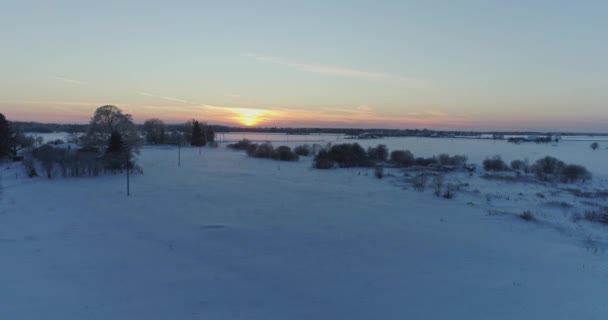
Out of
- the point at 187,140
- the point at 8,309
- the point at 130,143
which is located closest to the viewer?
the point at 8,309

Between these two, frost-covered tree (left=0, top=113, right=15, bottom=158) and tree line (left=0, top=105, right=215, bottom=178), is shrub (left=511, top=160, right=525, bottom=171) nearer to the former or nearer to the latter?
tree line (left=0, top=105, right=215, bottom=178)

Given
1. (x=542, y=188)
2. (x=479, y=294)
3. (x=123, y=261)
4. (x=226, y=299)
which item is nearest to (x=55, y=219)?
(x=123, y=261)

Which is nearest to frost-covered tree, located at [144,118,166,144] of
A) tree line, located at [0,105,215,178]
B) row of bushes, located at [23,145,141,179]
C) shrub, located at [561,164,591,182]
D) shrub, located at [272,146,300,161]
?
tree line, located at [0,105,215,178]

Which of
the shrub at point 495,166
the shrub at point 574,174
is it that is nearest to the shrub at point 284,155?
the shrub at point 495,166

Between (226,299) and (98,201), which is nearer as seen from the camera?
(226,299)

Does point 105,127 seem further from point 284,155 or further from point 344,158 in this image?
point 344,158

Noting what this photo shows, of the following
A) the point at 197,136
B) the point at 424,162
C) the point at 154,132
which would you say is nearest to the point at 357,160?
the point at 424,162

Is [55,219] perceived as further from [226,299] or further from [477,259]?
[477,259]
